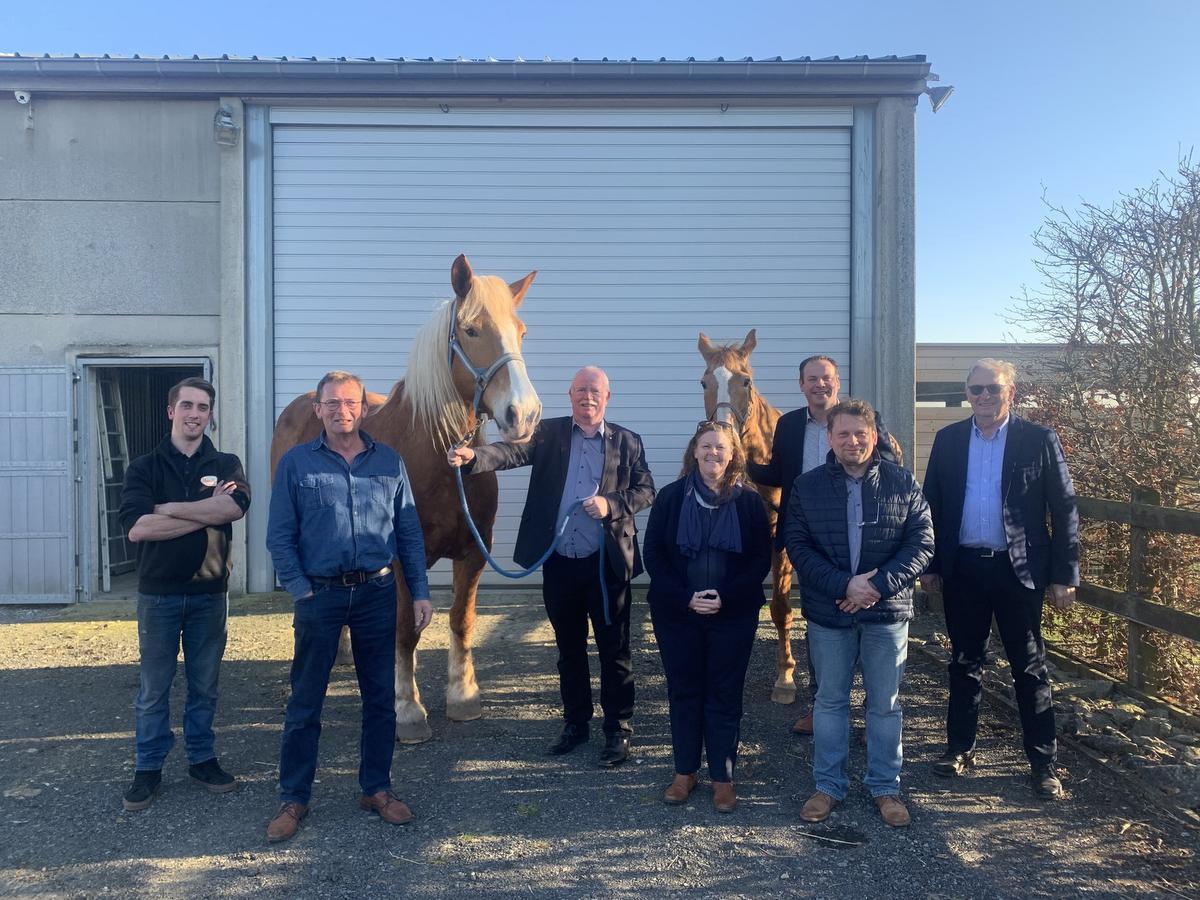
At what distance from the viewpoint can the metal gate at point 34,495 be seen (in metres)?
7.29

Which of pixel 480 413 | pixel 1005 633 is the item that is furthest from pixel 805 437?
pixel 480 413

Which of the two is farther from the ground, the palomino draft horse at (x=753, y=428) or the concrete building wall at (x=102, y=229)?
the concrete building wall at (x=102, y=229)

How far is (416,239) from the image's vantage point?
295 inches

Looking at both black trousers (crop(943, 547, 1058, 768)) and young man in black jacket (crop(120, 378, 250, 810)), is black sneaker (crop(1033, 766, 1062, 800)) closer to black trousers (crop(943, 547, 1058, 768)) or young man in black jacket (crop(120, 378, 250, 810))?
black trousers (crop(943, 547, 1058, 768))

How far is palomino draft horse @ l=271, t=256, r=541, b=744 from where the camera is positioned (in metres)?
3.62

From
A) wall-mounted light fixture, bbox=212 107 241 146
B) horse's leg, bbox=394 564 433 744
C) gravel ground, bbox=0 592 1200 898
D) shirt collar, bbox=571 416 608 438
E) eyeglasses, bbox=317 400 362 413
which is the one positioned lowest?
gravel ground, bbox=0 592 1200 898

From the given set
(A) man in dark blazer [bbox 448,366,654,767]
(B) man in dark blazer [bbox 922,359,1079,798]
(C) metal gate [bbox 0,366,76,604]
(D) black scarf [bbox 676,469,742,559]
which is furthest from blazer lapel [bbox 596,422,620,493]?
(C) metal gate [bbox 0,366,76,604]

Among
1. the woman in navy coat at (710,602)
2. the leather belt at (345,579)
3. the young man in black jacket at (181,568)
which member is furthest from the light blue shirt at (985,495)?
the young man in black jacket at (181,568)

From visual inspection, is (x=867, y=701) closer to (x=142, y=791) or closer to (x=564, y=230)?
(x=142, y=791)

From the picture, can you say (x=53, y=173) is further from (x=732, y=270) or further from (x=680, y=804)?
(x=680, y=804)

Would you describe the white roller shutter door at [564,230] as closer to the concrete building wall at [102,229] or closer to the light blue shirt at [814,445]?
the concrete building wall at [102,229]

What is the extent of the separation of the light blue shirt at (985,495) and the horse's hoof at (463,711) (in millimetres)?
2607

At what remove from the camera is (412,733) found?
3953 millimetres

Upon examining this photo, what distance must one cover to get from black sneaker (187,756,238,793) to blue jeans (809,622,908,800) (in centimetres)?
249
